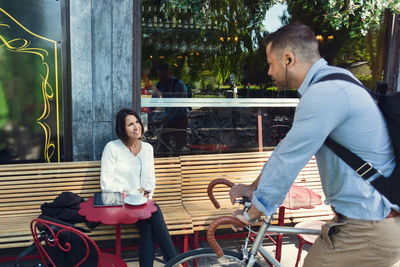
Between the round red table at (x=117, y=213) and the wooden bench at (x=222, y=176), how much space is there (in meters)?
0.82

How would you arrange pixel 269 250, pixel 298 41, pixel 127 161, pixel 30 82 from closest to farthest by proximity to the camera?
pixel 298 41, pixel 127 161, pixel 30 82, pixel 269 250

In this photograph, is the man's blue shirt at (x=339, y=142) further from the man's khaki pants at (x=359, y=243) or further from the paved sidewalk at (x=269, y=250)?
the paved sidewalk at (x=269, y=250)

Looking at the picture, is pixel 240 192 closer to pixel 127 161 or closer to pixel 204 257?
pixel 204 257

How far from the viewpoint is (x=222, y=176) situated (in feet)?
14.5

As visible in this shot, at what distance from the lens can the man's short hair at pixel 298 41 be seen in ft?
5.57

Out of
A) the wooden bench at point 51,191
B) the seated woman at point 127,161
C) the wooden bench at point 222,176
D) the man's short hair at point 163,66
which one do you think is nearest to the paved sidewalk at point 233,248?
the wooden bench at point 222,176

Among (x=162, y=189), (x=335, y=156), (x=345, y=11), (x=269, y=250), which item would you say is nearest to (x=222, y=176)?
(x=162, y=189)

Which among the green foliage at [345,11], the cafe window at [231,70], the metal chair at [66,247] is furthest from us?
the cafe window at [231,70]

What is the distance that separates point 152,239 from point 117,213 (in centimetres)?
52

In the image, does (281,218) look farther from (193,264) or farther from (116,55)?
(116,55)

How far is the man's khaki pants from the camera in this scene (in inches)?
63.5

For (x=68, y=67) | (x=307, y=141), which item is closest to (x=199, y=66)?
(x=68, y=67)

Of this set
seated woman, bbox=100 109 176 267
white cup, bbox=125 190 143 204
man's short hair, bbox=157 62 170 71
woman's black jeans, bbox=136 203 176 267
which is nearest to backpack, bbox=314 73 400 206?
white cup, bbox=125 190 143 204

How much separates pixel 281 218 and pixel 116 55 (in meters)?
2.50
